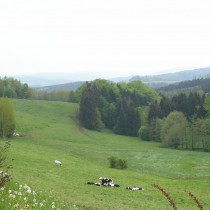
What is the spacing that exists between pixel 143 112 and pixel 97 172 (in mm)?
87287

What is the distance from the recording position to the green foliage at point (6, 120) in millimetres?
80625

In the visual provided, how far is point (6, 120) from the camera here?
81438 millimetres

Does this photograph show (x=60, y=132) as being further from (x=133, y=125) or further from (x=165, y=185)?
(x=165, y=185)

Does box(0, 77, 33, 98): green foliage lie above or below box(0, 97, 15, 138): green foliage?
above

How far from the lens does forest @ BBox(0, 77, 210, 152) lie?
97625mm

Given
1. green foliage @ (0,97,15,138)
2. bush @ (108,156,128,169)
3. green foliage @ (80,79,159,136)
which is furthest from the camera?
green foliage @ (80,79,159,136)

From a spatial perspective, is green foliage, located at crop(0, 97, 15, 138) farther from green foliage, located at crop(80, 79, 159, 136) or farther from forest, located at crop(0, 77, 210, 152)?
green foliage, located at crop(80, 79, 159, 136)

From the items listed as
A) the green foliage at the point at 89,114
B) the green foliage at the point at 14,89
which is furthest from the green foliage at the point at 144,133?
the green foliage at the point at 14,89

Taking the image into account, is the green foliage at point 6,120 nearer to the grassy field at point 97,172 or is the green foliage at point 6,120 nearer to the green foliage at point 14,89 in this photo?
the grassy field at point 97,172

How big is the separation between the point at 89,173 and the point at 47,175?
7867 mm

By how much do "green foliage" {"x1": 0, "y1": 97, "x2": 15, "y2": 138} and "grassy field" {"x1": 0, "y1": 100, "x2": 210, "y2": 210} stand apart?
433 cm

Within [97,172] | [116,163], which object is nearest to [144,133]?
[116,163]

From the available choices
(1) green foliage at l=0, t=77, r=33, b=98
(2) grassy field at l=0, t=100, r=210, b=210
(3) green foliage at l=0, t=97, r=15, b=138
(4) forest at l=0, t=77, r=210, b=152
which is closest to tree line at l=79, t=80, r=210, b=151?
(4) forest at l=0, t=77, r=210, b=152

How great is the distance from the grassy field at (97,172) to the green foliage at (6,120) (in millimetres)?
4328
